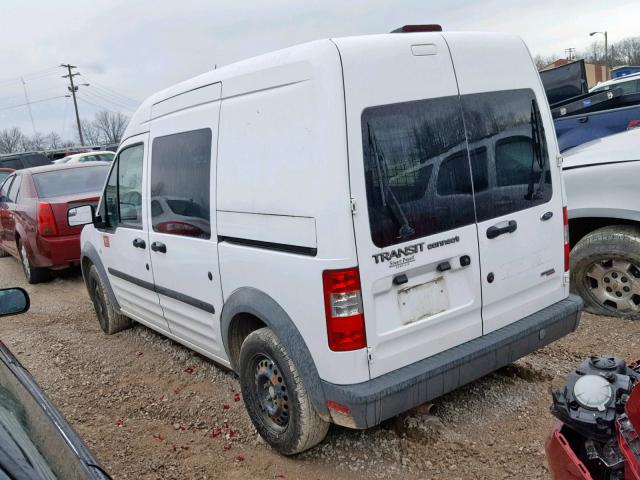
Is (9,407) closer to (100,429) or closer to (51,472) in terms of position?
(51,472)

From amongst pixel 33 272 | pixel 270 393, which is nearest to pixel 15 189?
pixel 33 272

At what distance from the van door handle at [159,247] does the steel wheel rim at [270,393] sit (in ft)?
3.92

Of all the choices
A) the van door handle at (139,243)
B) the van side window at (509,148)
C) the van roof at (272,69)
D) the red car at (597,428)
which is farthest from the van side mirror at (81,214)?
the red car at (597,428)

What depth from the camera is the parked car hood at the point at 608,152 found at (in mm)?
4281

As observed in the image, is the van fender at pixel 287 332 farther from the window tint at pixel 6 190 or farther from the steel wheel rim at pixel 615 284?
the window tint at pixel 6 190

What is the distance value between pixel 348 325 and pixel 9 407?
1398mm

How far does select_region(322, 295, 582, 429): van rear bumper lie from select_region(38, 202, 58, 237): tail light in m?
5.54

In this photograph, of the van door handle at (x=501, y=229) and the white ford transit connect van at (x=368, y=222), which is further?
the van door handle at (x=501, y=229)

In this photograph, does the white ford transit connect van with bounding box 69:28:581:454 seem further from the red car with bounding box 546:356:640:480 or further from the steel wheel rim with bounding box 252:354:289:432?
the red car with bounding box 546:356:640:480

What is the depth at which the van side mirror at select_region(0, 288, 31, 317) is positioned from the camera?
267 cm

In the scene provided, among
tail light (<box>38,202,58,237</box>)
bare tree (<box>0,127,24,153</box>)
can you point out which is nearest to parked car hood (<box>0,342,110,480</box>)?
tail light (<box>38,202,58,237</box>)

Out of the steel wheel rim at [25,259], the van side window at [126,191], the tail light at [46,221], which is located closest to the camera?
the van side window at [126,191]

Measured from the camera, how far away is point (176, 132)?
373 centimetres

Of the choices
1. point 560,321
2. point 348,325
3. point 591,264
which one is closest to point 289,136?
point 348,325
